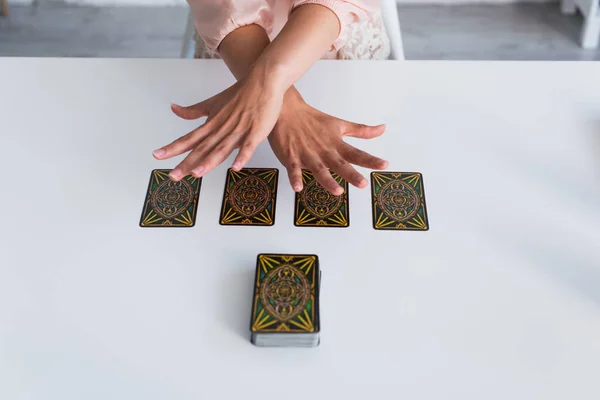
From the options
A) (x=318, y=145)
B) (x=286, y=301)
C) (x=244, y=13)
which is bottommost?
(x=286, y=301)

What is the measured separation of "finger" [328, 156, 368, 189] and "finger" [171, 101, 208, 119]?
0.90ft

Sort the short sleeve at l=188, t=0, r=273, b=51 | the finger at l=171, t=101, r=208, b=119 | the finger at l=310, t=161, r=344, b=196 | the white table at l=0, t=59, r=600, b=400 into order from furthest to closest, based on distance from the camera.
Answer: the short sleeve at l=188, t=0, r=273, b=51
the finger at l=171, t=101, r=208, b=119
the finger at l=310, t=161, r=344, b=196
the white table at l=0, t=59, r=600, b=400

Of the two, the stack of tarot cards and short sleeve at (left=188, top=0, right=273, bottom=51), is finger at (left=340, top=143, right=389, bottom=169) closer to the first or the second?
the stack of tarot cards

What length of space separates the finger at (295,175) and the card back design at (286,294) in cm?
13

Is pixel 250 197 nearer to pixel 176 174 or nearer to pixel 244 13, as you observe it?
pixel 176 174

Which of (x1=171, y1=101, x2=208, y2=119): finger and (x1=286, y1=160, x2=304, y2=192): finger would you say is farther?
(x1=171, y1=101, x2=208, y2=119): finger

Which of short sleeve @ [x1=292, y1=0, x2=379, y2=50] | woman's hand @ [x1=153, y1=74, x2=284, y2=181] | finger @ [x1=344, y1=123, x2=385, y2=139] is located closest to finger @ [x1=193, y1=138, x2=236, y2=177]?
woman's hand @ [x1=153, y1=74, x2=284, y2=181]

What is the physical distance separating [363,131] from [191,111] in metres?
0.33

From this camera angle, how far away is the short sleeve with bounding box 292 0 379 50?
3.95 feet

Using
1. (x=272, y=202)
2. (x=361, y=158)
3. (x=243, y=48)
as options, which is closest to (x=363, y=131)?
(x=361, y=158)

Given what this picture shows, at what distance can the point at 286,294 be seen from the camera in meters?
0.87

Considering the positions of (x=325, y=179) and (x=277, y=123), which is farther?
(x=277, y=123)
